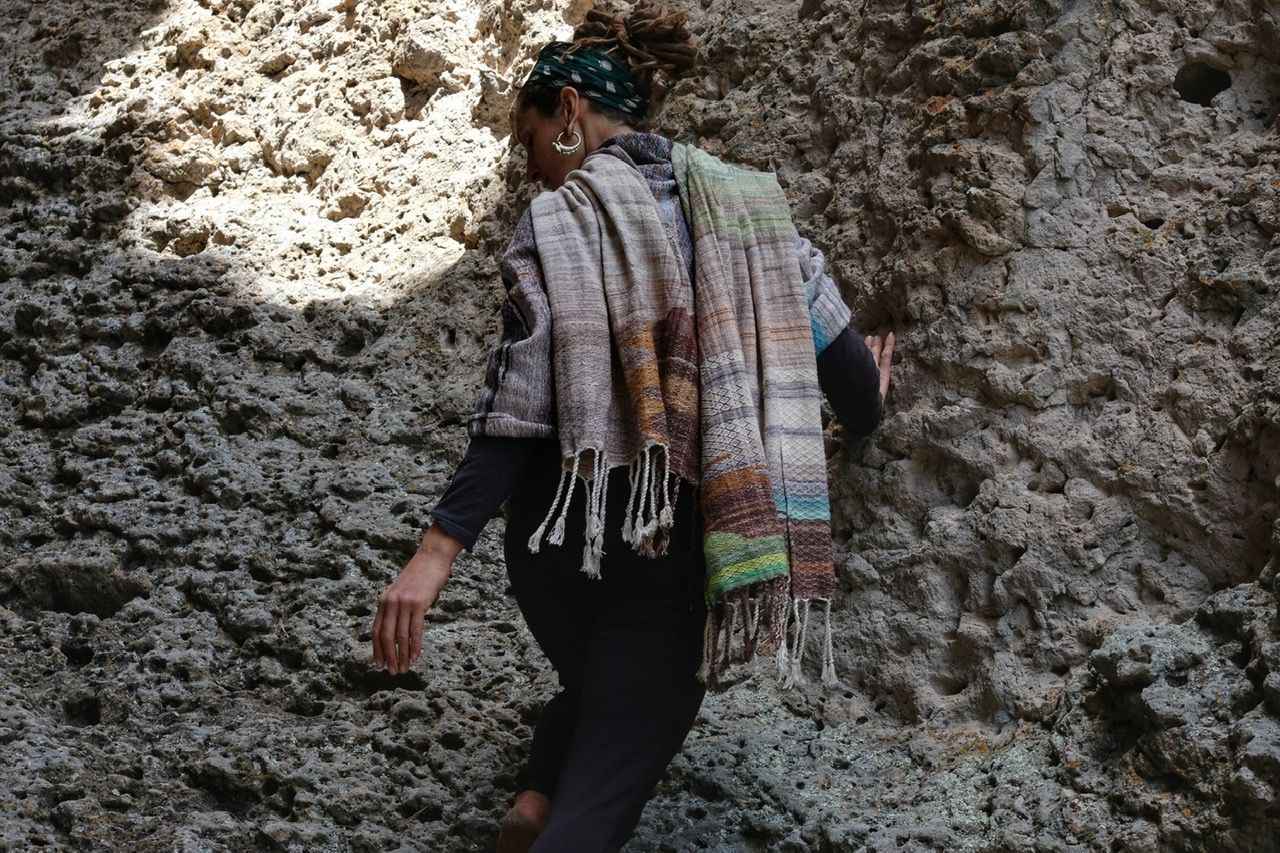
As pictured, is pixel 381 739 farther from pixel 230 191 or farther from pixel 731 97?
pixel 230 191

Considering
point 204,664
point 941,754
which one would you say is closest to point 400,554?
point 204,664

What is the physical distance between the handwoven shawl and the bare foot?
373mm

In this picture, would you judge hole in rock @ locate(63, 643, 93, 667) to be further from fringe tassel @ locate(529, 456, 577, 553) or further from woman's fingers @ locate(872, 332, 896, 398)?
woman's fingers @ locate(872, 332, 896, 398)

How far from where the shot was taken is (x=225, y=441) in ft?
10.4

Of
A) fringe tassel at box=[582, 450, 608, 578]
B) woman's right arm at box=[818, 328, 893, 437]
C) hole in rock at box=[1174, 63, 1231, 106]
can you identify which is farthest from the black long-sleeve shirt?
hole in rock at box=[1174, 63, 1231, 106]

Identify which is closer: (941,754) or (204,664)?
(941,754)

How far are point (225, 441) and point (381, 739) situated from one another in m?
0.96

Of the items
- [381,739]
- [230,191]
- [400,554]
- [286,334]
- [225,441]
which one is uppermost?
[230,191]

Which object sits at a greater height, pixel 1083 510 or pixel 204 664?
pixel 1083 510

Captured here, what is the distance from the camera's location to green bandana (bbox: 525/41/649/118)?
89.4 inches

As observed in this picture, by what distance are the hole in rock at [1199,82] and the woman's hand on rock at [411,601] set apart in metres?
1.58

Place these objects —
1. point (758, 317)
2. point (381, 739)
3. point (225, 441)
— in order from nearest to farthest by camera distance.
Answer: point (758, 317) < point (381, 739) < point (225, 441)

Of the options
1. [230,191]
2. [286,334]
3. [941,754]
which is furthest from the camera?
[230,191]

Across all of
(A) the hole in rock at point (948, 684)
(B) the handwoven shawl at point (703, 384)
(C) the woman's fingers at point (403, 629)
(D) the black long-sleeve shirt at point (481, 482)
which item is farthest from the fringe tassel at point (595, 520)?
(A) the hole in rock at point (948, 684)
